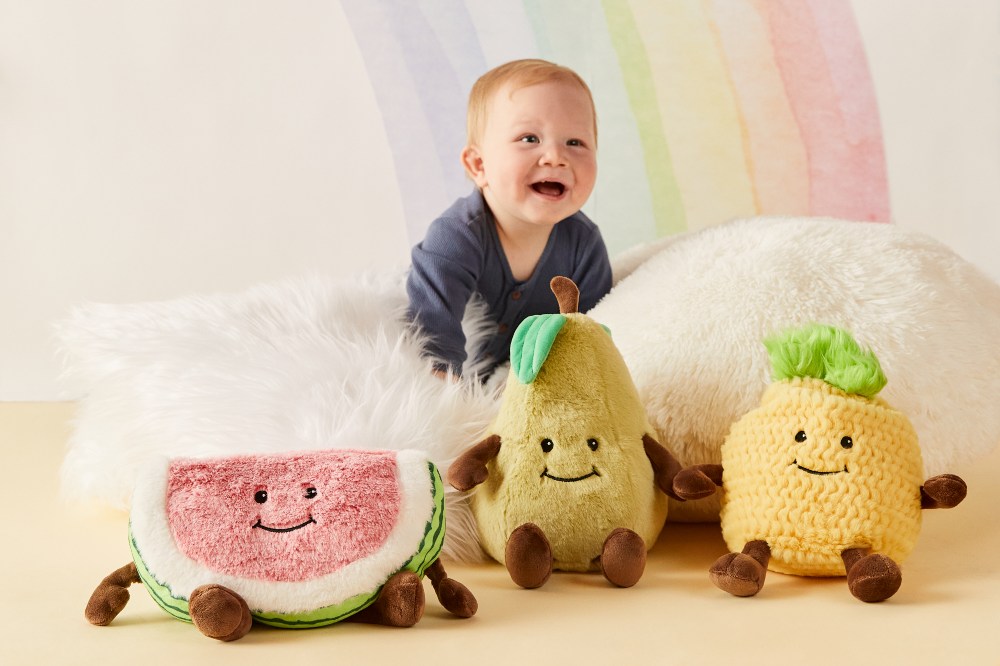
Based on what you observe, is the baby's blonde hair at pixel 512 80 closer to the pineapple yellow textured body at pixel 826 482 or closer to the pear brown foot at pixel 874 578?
the pineapple yellow textured body at pixel 826 482

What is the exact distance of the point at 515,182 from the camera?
57.0 inches

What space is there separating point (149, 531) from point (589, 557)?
41 centimetres

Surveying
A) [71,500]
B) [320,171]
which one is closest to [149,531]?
[71,500]

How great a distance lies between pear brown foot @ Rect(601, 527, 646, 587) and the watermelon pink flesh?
0.22m

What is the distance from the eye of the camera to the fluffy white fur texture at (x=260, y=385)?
1074 mm

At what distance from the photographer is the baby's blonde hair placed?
4.69ft

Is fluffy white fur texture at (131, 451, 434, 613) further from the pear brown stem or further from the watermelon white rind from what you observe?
the pear brown stem

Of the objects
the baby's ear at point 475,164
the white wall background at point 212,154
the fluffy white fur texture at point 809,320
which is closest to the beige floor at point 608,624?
the fluffy white fur texture at point 809,320

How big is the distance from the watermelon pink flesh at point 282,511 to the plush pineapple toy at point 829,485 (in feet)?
1.07

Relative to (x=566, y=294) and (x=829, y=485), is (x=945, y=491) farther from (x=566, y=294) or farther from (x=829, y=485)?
(x=566, y=294)

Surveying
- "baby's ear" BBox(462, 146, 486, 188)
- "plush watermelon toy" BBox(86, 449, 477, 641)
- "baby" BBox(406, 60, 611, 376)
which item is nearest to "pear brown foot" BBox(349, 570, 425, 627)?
"plush watermelon toy" BBox(86, 449, 477, 641)

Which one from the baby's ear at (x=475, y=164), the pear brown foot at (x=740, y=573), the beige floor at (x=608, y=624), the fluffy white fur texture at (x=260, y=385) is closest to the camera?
the beige floor at (x=608, y=624)

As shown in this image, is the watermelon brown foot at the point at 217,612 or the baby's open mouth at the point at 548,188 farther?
the baby's open mouth at the point at 548,188

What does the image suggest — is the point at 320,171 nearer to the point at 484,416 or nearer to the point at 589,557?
the point at 484,416
